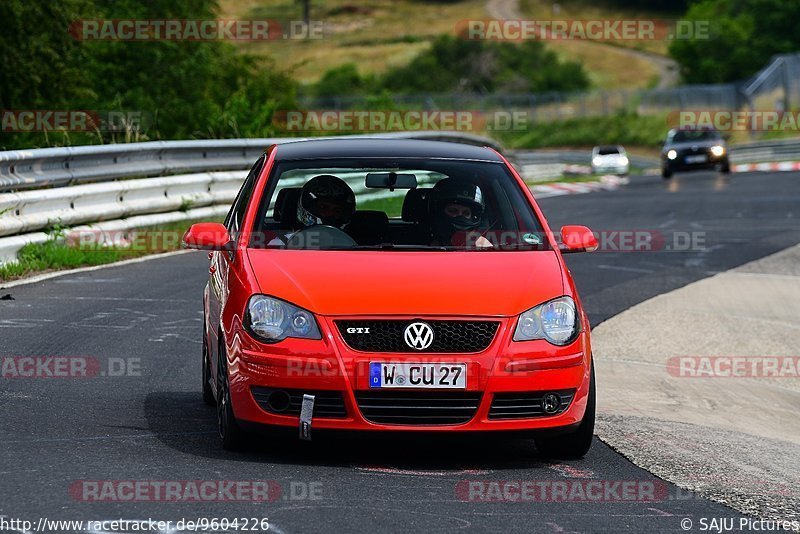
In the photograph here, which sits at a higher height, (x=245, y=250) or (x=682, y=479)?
(x=245, y=250)

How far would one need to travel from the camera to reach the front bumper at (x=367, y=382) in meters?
6.64

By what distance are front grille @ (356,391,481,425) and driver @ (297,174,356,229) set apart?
4.88 ft

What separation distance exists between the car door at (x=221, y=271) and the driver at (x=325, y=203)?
290 millimetres

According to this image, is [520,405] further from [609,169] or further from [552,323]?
[609,169]

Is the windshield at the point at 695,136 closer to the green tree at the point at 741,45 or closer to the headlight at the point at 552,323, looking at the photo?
the headlight at the point at 552,323

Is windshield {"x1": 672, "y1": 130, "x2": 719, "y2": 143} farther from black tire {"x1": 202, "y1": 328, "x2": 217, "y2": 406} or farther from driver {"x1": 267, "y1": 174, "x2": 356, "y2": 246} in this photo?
driver {"x1": 267, "y1": 174, "x2": 356, "y2": 246}

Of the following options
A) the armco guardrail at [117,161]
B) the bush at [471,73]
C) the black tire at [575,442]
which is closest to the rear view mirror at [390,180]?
the black tire at [575,442]

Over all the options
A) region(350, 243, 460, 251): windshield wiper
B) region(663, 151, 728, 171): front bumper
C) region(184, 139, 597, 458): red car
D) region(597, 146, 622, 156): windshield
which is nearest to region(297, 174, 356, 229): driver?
region(184, 139, 597, 458): red car

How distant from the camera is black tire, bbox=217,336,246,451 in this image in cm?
695

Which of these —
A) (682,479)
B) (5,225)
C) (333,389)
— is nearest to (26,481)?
(333,389)

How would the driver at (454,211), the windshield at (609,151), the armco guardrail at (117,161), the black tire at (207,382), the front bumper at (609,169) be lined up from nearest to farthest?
the driver at (454,211) → the black tire at (207,382) → the armco guardrail at (117,161) → the front bumper at (609,169) → the windshield at (609,151)

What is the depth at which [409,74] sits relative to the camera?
108250mm

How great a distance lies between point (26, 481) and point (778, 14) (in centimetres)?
9967

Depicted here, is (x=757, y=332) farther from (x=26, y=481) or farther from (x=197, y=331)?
(x=26, y=481)
